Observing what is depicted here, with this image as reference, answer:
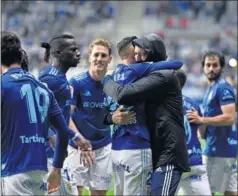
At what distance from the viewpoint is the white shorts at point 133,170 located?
5.69 m

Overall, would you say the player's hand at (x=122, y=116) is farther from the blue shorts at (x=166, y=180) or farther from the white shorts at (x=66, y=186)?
the white shorts at (x=66, y=186)

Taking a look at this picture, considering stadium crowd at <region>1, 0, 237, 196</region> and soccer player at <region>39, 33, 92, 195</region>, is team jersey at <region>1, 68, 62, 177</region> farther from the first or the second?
soccer player at <region>39, 33, 92, 195</region>

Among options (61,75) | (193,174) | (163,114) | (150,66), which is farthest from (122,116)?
(193,174)

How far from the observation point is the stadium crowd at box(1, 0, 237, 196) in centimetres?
438

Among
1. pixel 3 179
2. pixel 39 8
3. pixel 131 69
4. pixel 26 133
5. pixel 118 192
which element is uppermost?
pixel 39 8

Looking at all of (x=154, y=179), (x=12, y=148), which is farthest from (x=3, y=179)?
(x=154, y=179)

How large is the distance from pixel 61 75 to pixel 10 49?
83.4 inches

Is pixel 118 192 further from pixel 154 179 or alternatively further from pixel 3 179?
pixel 3 179

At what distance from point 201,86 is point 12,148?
2418cm

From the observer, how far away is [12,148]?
14.3ft

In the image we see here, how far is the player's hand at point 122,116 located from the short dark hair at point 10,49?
1.47m

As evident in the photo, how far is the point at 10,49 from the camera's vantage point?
437cm

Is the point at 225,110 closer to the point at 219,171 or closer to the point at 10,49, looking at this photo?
the point at 219,171

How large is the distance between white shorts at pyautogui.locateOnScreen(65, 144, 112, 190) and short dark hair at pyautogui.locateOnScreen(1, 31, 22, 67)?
3.33 meters
